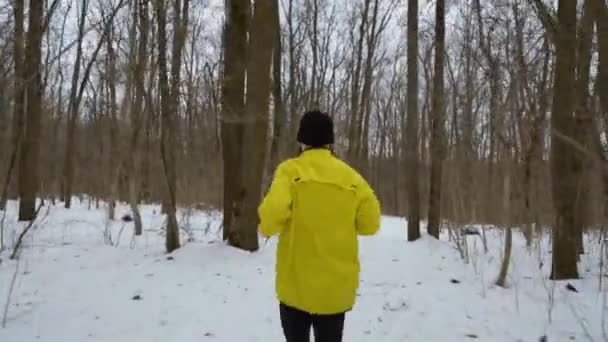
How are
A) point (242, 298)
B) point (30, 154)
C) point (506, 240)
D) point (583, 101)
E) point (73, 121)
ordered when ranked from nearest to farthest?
point (242, 298) < point (506, 240) < point (583, 101) < point (30, 154) < point (73, 121)

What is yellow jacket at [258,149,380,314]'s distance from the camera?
2291mm

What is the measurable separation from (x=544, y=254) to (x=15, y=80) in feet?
28.8

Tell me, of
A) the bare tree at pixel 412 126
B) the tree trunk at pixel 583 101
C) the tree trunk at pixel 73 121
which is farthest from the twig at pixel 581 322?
the tree trunk at pixel 73 121

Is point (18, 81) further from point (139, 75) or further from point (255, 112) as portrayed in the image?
point (255, 112)

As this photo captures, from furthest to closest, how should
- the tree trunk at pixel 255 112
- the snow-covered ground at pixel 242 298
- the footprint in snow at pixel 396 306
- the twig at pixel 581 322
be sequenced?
the tree trunk at pixel 255 112
the footprint in snow at pixel 396 306
the snow-covered ground at pixel 242 298
the twig at pixel 581 322

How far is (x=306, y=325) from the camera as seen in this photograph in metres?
2.41

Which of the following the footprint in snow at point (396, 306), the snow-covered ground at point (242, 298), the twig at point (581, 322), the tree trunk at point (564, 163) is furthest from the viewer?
the tree trunk at point (564, 163)

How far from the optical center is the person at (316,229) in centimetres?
229

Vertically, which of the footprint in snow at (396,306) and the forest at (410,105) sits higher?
the forest at (410,105)

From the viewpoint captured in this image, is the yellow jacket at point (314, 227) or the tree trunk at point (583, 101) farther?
the tree trunk at point (583, 101)

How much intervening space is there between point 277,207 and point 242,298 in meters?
3.32

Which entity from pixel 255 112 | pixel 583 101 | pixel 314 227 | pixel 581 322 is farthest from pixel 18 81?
→ pixel 583 101

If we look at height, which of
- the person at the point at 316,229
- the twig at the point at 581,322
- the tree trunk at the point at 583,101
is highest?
the tree trunk at the point at 583,101

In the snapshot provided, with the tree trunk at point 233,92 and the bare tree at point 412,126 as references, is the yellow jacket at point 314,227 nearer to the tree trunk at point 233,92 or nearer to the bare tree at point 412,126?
the tree trunk at point 233,92
